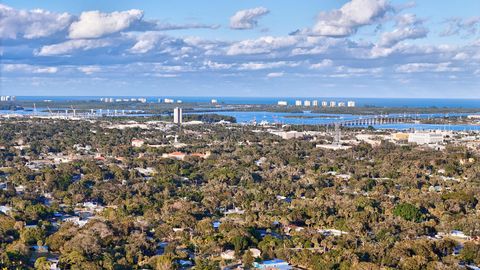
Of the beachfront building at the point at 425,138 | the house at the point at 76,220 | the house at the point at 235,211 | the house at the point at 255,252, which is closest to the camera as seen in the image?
the house at the point at 255,252

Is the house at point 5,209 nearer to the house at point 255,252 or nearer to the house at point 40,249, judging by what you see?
the house at point 40,249

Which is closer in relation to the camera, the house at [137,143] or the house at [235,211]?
the house at [235,211]

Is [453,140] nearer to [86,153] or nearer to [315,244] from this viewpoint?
[86,153]

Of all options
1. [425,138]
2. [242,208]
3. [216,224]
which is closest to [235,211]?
[242,208]

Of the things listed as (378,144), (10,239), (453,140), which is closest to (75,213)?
(10,239)

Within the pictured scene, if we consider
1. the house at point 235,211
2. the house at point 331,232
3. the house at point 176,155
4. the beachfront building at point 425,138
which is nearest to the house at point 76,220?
the house at point 235,211

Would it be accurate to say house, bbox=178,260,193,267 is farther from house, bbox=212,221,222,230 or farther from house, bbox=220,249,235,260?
house, bbox=212,221,222,230
